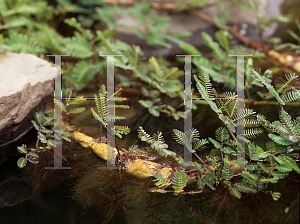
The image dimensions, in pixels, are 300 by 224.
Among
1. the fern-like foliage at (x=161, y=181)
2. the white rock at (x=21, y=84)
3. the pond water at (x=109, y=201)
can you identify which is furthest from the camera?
the white rock at (x=21, y=84)

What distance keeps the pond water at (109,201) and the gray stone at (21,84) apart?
31 cm

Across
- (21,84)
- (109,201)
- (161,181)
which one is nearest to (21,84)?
(21,84)

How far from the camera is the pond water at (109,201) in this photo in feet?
4.35

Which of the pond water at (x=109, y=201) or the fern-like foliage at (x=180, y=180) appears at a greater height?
the fern-like foliage at (x=180, y=180)

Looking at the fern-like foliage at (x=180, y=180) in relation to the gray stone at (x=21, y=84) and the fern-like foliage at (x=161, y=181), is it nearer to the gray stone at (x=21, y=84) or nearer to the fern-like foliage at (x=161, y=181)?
the fern-like foliage at (x=161, y=181)

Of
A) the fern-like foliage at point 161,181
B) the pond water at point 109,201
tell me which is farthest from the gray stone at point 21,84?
the fern-like foliage at point 161,181

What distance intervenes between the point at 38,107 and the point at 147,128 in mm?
842

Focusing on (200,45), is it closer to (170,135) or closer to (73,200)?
(170,135)

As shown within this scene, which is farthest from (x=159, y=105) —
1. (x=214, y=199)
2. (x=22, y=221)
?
(x=22, y=221)

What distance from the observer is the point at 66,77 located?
2.77 metres

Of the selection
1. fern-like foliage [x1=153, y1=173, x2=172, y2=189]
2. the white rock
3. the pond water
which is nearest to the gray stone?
the white rock

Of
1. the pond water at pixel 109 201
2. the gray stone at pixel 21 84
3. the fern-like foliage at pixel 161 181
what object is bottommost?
the pond water at pixel 109 201

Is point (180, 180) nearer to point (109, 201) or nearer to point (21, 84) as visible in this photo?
point (109, 201)

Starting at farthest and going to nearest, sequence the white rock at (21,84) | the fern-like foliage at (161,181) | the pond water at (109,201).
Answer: the white rock at (21,84) < the fern-like foliage at (161,181) < the pond water at (109,201)
